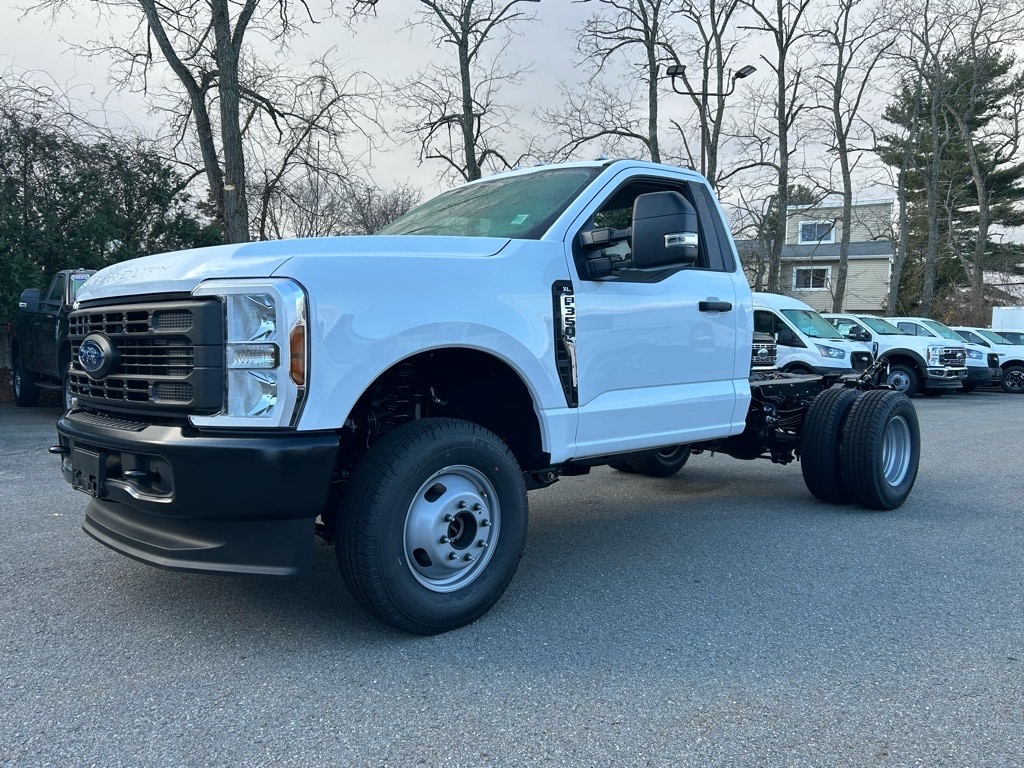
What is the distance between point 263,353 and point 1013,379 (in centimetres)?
2262

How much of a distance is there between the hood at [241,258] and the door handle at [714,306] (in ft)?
4.85

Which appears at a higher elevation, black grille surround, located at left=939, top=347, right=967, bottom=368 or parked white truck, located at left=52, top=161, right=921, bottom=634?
parked white truck, located at left=52, top=161, right=921, bottom=634

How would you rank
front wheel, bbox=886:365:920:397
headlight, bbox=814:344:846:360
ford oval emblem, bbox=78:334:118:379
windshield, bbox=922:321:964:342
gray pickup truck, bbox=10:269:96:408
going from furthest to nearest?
windshield, bbox=922:321:964:342
front wheel, bbox=886:365:920:397
headlight, bbox=814:344:846:360
gray pickup truck, bbox=10:269:96:408
ford oval emblem, bbox=78:334:118:379

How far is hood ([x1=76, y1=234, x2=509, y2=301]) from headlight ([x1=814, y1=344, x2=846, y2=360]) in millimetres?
Answer: 13662

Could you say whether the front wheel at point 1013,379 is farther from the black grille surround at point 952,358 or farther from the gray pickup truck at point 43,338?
the gray pickup truck at point 43,338

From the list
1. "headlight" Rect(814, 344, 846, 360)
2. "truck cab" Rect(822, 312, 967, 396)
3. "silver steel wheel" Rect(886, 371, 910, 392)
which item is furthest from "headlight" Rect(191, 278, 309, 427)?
"silver steel wheel" Rect(886, 371, 910, 392)

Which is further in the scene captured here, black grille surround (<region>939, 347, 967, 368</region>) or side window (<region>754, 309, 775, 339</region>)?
black grille surround (<region>939, 347, 967, 368</region>)

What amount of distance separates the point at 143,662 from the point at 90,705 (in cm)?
38

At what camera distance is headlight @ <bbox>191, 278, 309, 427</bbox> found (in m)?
3.12

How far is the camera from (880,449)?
588 centimetres

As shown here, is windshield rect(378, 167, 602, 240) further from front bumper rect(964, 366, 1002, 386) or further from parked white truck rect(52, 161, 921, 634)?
front bumper rect(964, 366, 1002, 386)

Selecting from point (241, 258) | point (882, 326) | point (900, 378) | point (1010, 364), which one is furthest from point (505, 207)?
point (1010, 364)

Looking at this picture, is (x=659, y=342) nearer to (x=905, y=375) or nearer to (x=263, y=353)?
(x=263, y=353)

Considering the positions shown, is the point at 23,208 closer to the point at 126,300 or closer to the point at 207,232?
the point at 207,232
